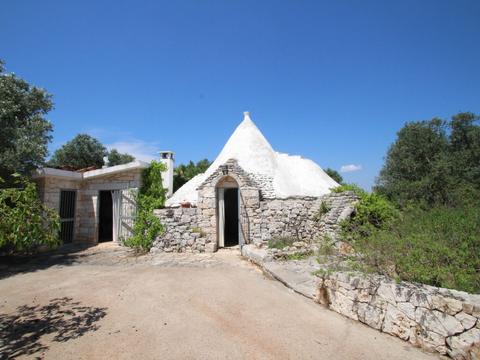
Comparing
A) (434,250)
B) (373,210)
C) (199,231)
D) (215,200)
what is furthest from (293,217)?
(434,250)

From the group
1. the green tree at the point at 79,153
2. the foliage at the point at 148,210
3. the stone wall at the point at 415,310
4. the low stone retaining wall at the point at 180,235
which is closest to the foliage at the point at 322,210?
the low stone retaining wall at the point at 180,235

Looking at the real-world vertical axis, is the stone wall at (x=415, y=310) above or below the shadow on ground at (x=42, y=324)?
above

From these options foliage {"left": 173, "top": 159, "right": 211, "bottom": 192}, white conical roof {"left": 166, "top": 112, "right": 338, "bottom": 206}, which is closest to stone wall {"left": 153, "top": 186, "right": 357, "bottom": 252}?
white conical roof {"left": 166, "top": 112, "right": 338, "bottom": 206}

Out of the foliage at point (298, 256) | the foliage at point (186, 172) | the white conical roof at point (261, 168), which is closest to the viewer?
the foliage at point (298, 256)

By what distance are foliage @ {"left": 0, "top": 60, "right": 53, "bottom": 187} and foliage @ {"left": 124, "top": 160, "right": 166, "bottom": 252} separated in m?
3.30

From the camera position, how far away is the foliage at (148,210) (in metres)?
8.97

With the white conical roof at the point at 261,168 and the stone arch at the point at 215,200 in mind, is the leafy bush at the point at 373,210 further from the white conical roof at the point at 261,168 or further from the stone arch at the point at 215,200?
the white conical roof at the point at 261,168

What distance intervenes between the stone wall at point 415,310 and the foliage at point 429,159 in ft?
55.8

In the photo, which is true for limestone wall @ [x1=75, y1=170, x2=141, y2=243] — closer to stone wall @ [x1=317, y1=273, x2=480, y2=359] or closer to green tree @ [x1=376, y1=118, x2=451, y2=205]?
stone wall @ [x1=317, y1=273, x2=480, y2=359]

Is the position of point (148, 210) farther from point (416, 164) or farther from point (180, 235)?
point (416, 164)

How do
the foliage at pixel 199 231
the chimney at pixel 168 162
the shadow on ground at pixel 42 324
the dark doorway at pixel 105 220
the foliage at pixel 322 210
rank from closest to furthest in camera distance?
the shadow on ground at pixel 42 324 → the foliage at pixel 199 231 → the foliage at pixel 322 210 → the dark doorway at pixel 105 220 → the chimney at pixel 168 162

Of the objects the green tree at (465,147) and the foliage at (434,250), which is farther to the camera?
the green tree at (465,147)

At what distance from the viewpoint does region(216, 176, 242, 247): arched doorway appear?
963cm

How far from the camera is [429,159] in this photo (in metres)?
20.0
